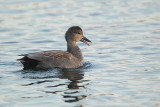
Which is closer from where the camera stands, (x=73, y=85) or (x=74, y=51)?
(x=73, y=85)

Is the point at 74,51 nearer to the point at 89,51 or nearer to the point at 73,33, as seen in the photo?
the point at 73,33

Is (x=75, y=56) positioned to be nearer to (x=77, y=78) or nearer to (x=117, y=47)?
(x=77, y=78)

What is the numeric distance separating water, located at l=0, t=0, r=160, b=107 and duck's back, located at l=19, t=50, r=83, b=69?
25 centimetres

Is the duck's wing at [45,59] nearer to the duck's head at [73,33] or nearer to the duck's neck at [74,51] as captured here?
the duck's neck at [74,51]

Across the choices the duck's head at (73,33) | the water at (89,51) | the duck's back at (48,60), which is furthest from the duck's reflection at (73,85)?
the duck's head at (73,33)

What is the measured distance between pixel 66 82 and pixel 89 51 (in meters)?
4.19

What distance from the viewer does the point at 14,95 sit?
9523 millimetres

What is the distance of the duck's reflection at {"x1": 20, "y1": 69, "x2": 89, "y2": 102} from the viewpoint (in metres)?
9.53

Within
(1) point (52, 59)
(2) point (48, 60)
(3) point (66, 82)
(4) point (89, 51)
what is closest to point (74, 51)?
(1) point (52, 59)

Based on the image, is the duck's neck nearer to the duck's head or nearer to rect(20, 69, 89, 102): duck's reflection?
the duck's head

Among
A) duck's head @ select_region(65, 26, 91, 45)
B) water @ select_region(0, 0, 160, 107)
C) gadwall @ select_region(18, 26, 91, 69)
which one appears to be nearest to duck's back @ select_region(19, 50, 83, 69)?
gadwall @ select_region(18, 26, 91, 69)

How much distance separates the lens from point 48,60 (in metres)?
12.1

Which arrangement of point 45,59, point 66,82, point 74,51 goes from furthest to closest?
1. point 74,51
2. point 45,59
3. point 66,82

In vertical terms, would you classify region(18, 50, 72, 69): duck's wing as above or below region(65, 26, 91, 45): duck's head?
below
